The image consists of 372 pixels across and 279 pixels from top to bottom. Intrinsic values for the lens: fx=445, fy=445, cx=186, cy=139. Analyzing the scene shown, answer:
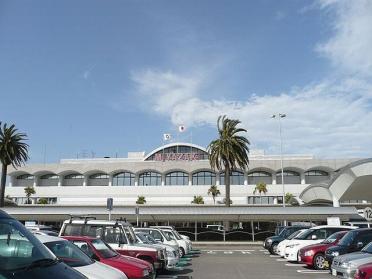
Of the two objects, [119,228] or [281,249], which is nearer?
[119,228]

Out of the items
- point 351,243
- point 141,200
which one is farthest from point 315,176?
point 351,243

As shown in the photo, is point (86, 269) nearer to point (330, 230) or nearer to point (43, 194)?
point (330, 230)

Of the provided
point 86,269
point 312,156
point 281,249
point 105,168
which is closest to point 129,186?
point 105,168

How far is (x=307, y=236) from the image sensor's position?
69.8 feet

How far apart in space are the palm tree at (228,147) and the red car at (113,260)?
37426mm

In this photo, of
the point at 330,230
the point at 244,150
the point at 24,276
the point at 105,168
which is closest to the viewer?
the point at 24,276

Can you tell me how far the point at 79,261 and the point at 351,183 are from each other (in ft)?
139

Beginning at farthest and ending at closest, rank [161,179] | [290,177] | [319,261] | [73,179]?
[73,179] < [161,179] < [290,177] < [319,261]

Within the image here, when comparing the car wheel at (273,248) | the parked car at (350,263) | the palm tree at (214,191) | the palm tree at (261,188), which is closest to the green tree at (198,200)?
the palm tree at (214,191)

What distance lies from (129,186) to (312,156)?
128 feet

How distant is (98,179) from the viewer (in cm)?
9300

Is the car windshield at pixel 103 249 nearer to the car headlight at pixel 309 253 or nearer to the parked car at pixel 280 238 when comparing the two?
the car headlight at pixel 309 253

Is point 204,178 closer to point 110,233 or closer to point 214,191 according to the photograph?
point 214,191

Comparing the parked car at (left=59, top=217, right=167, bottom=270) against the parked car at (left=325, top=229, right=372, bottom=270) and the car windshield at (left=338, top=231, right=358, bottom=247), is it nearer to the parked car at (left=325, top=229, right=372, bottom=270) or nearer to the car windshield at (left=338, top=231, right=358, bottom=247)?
the parked car at (left=325, top=229, right=372, bottom=270)
